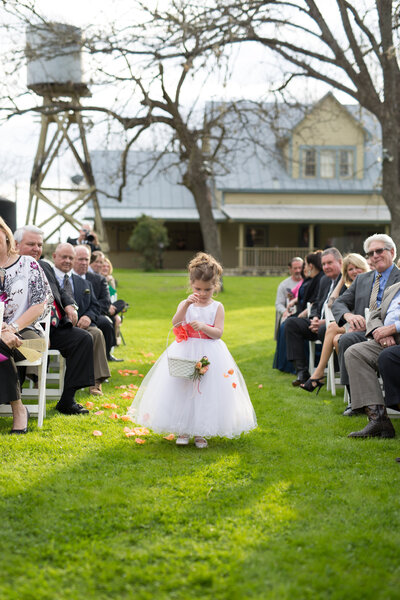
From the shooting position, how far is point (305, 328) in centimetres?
955

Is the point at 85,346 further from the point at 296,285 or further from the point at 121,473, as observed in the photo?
the point at 296,285

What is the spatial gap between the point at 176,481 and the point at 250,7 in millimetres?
13936

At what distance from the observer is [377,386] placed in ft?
20.9

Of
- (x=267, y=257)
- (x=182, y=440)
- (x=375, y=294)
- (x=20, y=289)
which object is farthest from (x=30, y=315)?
(x=267, y=257)

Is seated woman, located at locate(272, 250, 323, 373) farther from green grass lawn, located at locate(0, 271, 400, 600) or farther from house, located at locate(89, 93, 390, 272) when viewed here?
house, located at locate(89, 93, 390, 272)

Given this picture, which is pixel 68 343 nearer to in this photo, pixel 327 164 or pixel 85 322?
pixel 85 322

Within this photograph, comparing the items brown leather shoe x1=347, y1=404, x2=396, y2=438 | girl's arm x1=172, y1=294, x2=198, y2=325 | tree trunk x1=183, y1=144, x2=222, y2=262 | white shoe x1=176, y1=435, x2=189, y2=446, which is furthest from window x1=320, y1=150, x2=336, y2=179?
white shoe x1=176, y1=435, x2=189, y2=446

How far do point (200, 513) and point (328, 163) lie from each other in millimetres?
36901

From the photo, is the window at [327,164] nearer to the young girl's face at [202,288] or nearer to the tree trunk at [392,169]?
the tree trunk at [392,169]

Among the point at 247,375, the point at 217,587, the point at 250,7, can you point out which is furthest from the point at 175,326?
the point at 250,7

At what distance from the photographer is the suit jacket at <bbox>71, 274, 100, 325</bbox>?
8.77 meters

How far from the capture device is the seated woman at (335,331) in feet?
27.2

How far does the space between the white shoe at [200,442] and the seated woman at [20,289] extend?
1.66 metres

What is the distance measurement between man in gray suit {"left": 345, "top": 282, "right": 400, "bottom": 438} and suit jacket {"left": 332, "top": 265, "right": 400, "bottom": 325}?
3.24 feet
